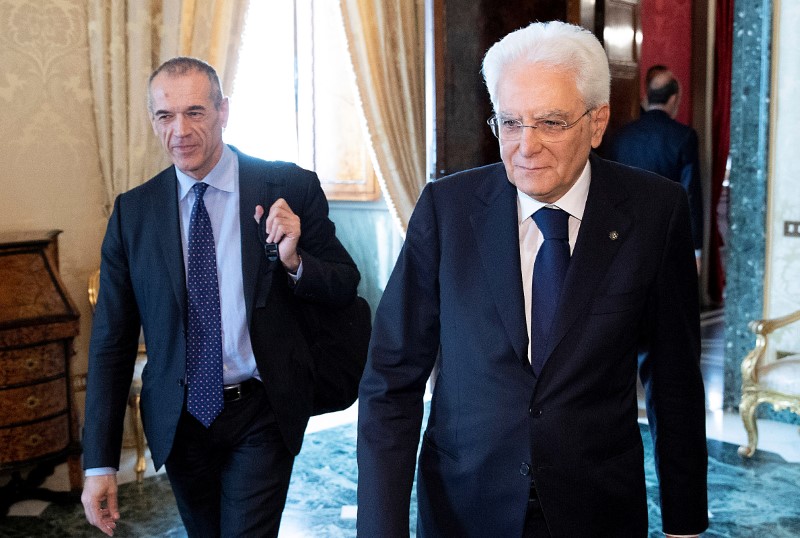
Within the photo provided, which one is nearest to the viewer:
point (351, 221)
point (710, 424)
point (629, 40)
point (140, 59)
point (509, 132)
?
point (509, 132)

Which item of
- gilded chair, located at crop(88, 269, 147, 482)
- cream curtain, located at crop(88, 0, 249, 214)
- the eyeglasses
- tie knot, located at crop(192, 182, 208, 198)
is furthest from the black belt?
cream curtain, located at crop(88, 0, 249, 214)

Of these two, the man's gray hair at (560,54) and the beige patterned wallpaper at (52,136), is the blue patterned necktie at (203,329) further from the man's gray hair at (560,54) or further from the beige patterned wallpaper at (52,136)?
the beige patterned wallpaper at (52,136)

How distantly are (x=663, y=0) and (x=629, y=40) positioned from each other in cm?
310

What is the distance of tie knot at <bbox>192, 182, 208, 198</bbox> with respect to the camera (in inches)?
91.7

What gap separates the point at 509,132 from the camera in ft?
5.01

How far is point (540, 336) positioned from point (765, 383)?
372 centimetres

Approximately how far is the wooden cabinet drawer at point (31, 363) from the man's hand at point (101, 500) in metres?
1.74

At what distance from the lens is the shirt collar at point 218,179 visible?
234cm

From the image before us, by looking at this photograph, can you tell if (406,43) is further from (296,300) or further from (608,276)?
(608,276)

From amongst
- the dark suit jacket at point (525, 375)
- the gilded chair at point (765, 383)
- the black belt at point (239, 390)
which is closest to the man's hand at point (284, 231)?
the black belt at point (239, 390)

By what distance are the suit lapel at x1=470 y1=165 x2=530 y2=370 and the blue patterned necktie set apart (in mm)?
890

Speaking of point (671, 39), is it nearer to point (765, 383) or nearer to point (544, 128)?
point (765, 383)

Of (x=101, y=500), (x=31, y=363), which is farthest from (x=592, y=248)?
(x=31, y=363)

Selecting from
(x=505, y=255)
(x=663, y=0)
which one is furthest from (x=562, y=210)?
(x=663, y=0)
